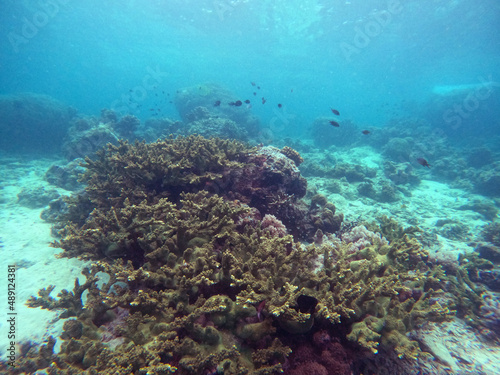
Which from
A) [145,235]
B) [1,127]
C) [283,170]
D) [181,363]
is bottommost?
[181,363]

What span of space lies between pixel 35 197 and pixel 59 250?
5.96 meters

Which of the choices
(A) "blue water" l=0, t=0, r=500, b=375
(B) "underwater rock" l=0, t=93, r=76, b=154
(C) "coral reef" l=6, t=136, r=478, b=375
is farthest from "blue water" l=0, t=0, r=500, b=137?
(C) "coral reef" l=6, t=136, r=478, b=375

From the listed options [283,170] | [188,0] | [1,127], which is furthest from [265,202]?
[188,0]

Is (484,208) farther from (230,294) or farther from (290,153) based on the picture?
(230,294)

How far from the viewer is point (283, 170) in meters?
6.34

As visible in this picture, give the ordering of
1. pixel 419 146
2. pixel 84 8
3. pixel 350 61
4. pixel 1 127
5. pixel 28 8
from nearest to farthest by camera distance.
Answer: pixel 1 127 < pixel 419 146 < pixel 28 8 < pixel 84 8 < pixel 350 61

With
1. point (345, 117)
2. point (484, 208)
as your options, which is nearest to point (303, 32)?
point (345, 117)

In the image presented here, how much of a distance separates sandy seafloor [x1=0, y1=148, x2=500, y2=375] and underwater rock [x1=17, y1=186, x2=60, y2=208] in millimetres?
260

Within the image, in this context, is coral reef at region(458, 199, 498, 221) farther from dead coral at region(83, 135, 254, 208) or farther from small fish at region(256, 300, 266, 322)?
small fish at region(256, 300, 266, 322)

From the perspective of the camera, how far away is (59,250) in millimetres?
6219

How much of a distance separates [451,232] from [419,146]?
1502 centimetres

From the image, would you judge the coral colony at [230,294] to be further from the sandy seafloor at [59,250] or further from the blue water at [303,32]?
the blue water at [303,32]

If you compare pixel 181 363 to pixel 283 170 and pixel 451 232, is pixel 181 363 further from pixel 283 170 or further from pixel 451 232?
pixel 451 232

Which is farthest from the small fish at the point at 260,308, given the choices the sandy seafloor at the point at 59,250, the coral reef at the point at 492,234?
the coral reef at the point at 492,234
